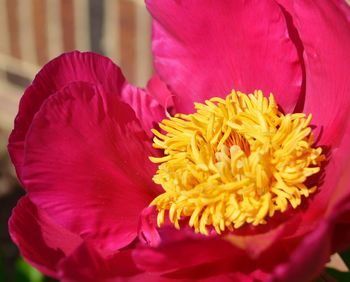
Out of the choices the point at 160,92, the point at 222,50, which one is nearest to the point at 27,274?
the point at 160,92

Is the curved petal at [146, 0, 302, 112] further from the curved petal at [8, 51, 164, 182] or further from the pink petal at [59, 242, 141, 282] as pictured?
the pink petal at [59, 242, 141, 282]

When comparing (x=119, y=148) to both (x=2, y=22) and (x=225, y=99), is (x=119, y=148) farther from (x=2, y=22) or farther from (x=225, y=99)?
(x=2, y=22)

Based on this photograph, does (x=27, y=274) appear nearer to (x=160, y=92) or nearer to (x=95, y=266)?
(x=160, y=92)

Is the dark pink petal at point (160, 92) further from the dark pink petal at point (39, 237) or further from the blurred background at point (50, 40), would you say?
the blurred background at point (50, 40)

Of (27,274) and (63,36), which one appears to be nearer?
(27,274)

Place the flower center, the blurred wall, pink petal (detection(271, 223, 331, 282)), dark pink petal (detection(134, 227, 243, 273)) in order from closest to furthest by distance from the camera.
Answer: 1. pink petal (detection(271, 223, 331, 282))
2. dark pink petal (detection(134, 227, 243, 273))
3. the flower center
4. the blurred wall

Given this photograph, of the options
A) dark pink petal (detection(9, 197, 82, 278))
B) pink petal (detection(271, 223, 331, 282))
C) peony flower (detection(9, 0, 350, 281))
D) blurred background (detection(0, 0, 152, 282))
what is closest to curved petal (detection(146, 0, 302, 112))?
peony flower (detection(9, 0, 350, 281))

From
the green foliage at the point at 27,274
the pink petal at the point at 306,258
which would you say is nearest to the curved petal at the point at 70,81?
the pink petal at the point at 306,258
